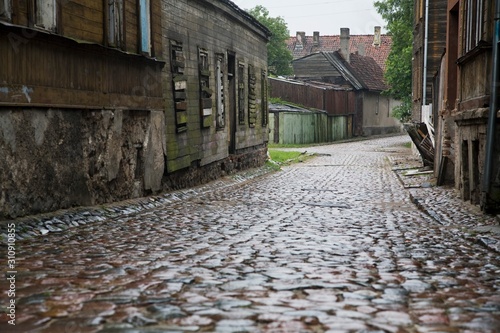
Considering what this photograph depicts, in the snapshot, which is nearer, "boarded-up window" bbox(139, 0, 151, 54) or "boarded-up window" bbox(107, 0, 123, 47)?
"boarded-up window" bbox(107, 0, 123, 47)

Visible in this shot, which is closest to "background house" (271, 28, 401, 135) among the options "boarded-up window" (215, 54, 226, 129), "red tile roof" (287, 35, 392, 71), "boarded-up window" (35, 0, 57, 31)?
"red tile roof" (287, 35, 392, 71)

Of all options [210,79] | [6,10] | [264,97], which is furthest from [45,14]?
[264,97]

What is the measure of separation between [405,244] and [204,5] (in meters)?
10.7

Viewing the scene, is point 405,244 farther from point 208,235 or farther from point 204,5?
point 204,5

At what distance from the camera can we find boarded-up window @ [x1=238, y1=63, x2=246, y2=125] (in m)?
20.5

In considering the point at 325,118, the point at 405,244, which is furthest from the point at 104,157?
the point at 325,118

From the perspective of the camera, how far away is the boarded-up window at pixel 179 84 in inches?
554

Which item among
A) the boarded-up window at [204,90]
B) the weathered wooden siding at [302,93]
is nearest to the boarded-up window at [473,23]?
the boarded-up window at [204,90]

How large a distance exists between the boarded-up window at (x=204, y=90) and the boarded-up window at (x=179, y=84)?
4.38 feet

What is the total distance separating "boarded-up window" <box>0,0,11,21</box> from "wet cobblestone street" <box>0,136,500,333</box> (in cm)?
263

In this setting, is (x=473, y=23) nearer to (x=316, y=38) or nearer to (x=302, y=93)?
(x=302, y=93)

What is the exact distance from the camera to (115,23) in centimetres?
1112

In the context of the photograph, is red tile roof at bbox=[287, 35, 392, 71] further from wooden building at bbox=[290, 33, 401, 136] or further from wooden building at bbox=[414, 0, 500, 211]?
wooden building at bbox=[414, 0, 500, 211]

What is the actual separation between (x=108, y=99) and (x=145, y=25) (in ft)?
7.82
